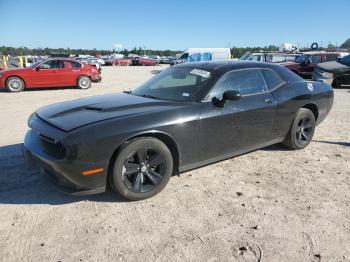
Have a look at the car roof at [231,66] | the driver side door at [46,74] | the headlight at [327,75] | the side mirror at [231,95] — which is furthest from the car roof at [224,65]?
the driver side door at [46,74]

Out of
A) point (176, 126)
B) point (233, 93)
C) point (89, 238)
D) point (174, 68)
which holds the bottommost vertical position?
point (89, 238)

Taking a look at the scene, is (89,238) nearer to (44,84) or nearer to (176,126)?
(176,126)

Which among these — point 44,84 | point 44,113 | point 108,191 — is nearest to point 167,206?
point 108,191

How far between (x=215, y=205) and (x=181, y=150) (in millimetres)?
733

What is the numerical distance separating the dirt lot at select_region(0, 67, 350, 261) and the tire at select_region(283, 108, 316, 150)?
496 millimetres

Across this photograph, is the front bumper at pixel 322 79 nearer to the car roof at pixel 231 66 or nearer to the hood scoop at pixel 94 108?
the car roof at pixel 231 66

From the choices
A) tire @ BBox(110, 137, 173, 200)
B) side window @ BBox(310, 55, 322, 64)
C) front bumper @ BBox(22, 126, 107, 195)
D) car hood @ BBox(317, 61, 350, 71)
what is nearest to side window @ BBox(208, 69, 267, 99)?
→ tire @ BBox(110, 137, 173, 200)

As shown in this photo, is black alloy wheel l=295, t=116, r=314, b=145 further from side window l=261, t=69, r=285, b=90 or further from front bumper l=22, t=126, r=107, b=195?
front bumper l=22, t=126, r=107, b=195

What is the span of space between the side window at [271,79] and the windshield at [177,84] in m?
1.06

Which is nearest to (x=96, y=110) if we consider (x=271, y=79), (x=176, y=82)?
(x=176, y=82)

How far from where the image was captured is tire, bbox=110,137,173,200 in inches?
133

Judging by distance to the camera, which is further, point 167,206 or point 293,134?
point 293,134

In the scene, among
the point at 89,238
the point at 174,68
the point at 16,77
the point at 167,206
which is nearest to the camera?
the point at 89,238

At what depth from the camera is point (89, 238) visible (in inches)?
115
